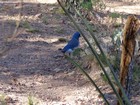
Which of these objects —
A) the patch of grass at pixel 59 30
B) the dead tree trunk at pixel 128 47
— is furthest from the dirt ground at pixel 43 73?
the dead tree trunk at pixel 128 47

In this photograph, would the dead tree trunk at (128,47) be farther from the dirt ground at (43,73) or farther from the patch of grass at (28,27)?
the patch of grass at (28,27)

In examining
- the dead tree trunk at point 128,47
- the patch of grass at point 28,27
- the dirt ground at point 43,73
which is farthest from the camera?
the patch of grass at point 28,27

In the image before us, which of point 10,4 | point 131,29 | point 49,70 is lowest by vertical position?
point 10,4

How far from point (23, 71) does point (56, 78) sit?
566mm

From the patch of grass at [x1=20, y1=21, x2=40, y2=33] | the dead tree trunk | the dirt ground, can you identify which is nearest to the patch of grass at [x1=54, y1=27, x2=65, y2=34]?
the dirt ground

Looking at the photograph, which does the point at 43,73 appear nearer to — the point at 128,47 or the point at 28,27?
the point at 28,27

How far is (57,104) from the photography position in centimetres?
504

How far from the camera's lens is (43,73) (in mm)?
6312

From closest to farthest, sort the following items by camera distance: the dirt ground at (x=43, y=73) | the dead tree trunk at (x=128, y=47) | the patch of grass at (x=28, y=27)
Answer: the dead tree trunk at (x=128, y=47) → the dirt ground at (x=43, y=73) → the patch of grass at (x=28, y=27)

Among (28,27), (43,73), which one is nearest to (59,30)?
(28,27)

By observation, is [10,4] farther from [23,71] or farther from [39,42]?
[23,71]

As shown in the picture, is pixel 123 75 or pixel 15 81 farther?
pixel 15 81

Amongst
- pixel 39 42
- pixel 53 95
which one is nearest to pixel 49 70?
pixel 53 95

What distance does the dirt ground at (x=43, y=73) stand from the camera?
5180 mm
